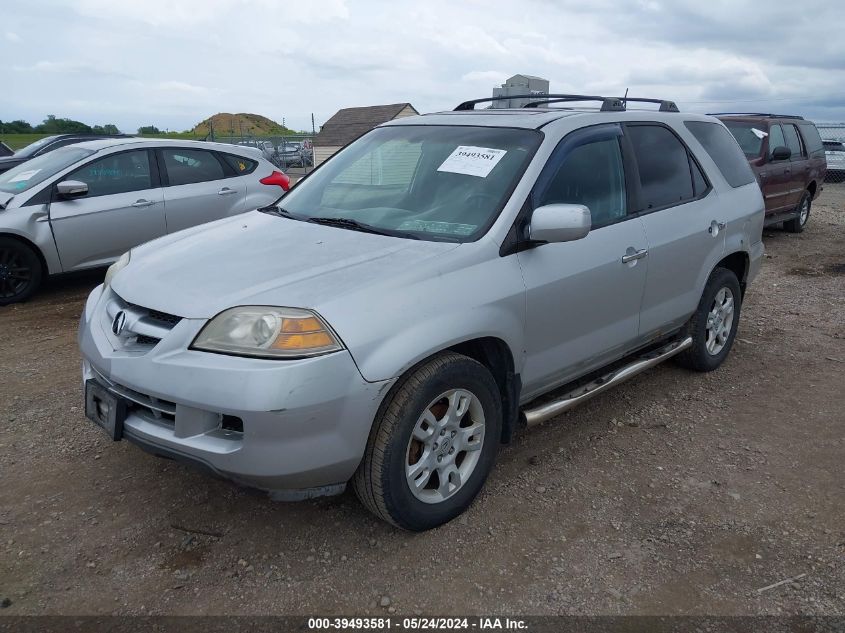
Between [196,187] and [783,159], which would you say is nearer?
[196,187]

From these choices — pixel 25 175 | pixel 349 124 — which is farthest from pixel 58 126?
pixel 25 175

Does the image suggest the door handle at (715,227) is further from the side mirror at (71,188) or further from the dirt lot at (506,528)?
the side mirror at (71,188)

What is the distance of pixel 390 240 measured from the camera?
3035 millimetres

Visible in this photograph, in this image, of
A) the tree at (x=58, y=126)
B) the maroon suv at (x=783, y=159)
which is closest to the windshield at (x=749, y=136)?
the maroon suv at (x=783, y=159)

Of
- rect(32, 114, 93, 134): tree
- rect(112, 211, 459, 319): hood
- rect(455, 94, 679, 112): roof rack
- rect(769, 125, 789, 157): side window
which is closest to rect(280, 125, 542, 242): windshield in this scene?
rect(112, 211, 459, 319): hood

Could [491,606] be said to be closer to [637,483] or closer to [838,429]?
[637,483]

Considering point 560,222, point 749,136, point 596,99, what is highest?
point 596,99

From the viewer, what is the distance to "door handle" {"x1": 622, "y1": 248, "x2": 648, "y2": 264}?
354 centimetres

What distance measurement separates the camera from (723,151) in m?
4.66

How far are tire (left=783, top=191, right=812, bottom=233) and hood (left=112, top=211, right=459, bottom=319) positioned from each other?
9.83 meters

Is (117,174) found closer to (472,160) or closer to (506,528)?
(472,160)

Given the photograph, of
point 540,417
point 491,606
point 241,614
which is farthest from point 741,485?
point 241,614

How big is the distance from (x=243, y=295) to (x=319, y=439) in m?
0.62

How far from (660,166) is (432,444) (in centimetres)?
233
